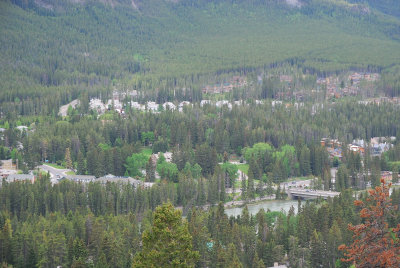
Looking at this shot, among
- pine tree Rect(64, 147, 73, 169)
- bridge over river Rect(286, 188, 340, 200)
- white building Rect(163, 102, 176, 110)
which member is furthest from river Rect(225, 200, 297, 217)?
white building Rect(163, 102, 176, 110)

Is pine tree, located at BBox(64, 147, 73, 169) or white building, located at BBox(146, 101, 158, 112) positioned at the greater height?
white building, located at BBox(146, 101, 158, 112)

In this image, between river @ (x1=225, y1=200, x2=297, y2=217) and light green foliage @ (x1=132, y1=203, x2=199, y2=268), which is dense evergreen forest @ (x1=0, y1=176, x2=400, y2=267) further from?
light green foliage @ (x1=132, y1=203, x2=199, y2=268)

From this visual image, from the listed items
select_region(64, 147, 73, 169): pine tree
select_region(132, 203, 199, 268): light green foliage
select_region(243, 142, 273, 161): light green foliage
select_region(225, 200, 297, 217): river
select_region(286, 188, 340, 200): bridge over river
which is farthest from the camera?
select_region(243, 142, 273, 161): light green foliage

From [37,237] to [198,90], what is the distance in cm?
10522

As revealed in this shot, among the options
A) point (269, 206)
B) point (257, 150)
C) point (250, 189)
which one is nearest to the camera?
point (269, 206)

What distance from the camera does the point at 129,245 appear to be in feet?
198

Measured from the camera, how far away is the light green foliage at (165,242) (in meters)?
34.2

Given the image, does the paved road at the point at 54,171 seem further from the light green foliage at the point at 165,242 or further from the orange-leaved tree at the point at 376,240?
the orange-leaved tree at the point at 376,240

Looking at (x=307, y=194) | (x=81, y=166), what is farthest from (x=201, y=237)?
(x=81, y=166)

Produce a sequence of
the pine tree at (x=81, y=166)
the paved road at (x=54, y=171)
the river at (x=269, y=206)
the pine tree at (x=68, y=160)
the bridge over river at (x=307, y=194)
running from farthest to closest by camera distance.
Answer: the pine tree at (x=68, y=160)
the pine tree at (x=81, y=166)
the paved road at (x=54, y=171)
the bridge over river at (x=307, y=194)
the river at (x=269, y=206)

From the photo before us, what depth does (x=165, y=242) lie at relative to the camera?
34.3 metres

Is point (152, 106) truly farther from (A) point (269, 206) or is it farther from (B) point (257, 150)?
(A) point (269, 206)

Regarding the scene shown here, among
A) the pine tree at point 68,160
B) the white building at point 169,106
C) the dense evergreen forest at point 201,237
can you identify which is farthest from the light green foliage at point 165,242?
the white building at point 169,106

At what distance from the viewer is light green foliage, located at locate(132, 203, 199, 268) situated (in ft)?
112
